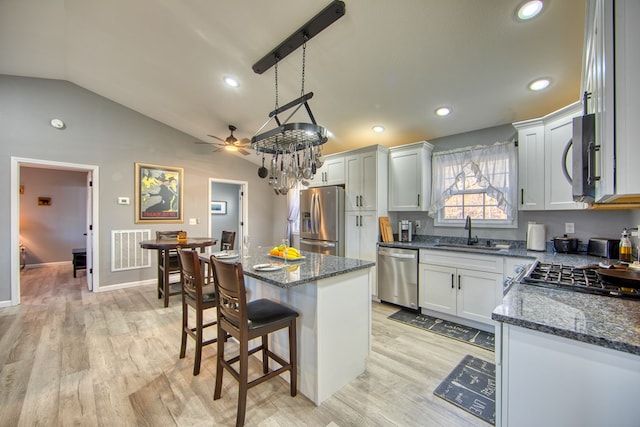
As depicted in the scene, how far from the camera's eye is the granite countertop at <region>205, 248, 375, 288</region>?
5.41 ft

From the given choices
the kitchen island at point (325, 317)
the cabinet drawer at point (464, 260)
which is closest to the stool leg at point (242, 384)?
the kitchen island at point (325, 317)

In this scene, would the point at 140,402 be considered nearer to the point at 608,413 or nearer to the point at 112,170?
the point at 608,413

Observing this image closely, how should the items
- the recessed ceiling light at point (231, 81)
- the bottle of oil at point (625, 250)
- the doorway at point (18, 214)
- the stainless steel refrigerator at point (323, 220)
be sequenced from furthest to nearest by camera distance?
the stainless steel refrigerator at point (323, 220), the doorway at point (18, 214), the recessed ceiling light at point (231, 81), the bottle of oil at point (625, 250)

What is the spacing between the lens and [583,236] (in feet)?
8.93

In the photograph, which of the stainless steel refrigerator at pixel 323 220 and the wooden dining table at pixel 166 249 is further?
the stainless steel refrigerator at pixel 323 220

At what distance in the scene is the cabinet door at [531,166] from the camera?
2684 mm

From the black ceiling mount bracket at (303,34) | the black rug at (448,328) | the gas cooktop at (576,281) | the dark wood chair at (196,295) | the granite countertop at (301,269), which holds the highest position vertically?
the black ceiling mount bracket at (303,34)

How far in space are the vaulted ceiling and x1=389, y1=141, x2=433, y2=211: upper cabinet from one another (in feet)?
0.81

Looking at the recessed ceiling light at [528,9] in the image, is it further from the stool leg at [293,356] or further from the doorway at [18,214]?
the doorway at [18,214]

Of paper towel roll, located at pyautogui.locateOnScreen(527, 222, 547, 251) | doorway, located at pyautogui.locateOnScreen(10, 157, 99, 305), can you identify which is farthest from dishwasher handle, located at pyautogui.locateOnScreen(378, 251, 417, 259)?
doorway, located at pyautogui.locateOnScreen(10, 157, 99, 305)

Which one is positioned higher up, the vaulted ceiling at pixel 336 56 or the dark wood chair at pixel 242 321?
the vaulted ceiling at pixel 336 56

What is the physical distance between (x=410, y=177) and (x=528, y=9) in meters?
2.08

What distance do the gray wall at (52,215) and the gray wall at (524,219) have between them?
7865mm

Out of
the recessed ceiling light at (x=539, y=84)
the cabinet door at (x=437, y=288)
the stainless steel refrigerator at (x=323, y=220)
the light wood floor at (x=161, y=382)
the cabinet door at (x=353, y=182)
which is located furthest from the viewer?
the stainless steel refrigerator at (x=323, y=220)
